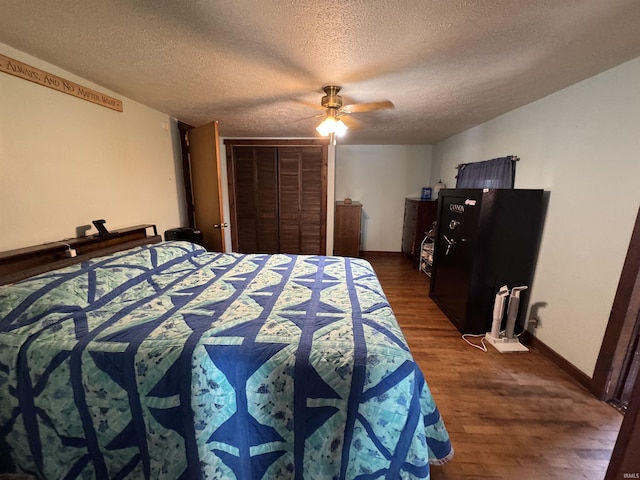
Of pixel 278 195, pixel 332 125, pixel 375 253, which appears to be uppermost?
pixel 332 125

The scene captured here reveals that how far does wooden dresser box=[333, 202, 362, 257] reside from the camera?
452 cm

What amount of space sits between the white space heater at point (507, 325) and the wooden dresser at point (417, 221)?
2.01 m

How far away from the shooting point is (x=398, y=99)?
7.56ft

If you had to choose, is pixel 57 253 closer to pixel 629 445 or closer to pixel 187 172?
pixel 187 172

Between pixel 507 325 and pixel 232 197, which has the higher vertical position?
pixel 232 197

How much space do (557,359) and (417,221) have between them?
2538 millimetres


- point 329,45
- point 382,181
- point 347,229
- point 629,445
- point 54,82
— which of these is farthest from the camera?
point 382,181

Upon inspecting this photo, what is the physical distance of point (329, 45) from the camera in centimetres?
142

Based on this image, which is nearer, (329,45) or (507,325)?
(329,45)

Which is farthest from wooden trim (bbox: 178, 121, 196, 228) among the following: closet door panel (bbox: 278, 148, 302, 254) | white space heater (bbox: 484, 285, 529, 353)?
white space heater (bbox: 484, 285, 529, 353)

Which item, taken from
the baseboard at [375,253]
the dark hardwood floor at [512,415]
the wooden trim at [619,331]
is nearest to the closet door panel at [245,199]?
the baseboard at [375,253]

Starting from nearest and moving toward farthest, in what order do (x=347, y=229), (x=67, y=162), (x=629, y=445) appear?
1. (x=629, y=445)
2. (x=67, y=162)
3. (x=347, y=229)

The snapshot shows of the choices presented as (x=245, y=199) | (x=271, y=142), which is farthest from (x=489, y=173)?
(x=245, y=199)

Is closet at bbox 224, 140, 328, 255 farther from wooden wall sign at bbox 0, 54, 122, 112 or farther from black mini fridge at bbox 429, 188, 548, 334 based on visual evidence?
black mini fridge at bbox 429, 188, 548, 334
